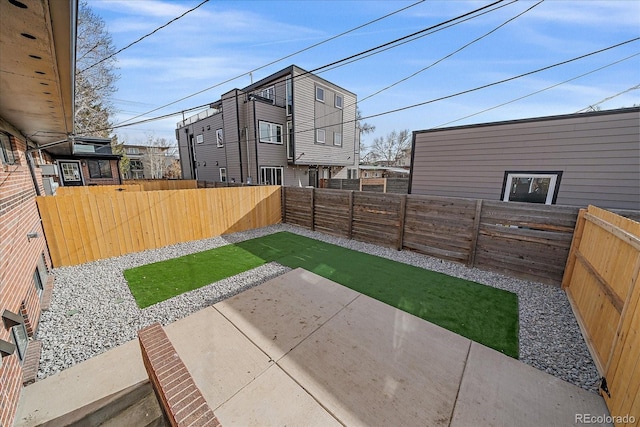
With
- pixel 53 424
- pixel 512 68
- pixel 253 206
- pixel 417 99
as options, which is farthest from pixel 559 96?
pixel 53 424

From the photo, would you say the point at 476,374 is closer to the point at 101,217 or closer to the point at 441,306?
the point at 441,306

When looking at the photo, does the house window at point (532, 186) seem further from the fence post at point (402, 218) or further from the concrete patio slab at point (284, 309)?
the concrete patio slab at point (284, 309)

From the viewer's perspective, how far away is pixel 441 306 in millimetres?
3994

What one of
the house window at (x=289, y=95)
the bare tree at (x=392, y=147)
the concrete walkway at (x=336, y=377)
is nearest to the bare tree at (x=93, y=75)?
the house window at (x=289, y=95)

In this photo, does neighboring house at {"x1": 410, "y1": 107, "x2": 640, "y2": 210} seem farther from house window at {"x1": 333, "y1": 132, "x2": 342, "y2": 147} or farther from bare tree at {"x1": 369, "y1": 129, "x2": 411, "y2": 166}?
bare tree at {"x1": 369, "y1": 129, "x2": 411, "y2": 166}

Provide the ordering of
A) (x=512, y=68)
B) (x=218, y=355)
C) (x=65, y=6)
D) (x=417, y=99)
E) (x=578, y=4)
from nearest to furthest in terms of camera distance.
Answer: (x=65, y=6) → (x=218, y=355) → (x=578, y=4) → (x=512, y=68) → (x=417, y=99)

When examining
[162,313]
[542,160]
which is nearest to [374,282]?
[162,313]

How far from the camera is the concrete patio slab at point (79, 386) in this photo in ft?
7.14

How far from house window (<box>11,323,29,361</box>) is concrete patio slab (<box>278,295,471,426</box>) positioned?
2994 mm

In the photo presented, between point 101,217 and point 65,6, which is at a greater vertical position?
point 65,6

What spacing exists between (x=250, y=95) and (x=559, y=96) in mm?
14219

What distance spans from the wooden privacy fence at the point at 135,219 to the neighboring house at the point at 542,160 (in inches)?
265

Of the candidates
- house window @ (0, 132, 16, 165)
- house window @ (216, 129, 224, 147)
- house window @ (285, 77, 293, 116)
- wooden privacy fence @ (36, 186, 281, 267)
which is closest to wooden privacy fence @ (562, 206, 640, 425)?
house window @ (0, 132, 16, 165)

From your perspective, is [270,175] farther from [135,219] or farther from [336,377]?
[336,377]
